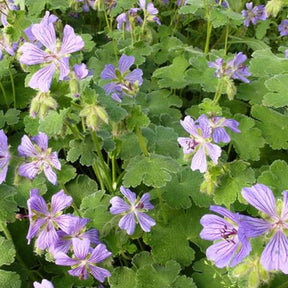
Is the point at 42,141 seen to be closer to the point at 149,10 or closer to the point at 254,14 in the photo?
the point at 149,10

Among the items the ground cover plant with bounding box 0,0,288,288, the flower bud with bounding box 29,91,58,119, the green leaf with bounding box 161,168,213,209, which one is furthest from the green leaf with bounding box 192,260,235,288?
the flower bud with bounding box 29,91,58,119

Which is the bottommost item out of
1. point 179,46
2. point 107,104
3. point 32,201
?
point 179,46

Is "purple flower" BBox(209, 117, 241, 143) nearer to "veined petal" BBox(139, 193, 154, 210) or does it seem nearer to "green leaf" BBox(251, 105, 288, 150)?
"veined petal" BBox(139, 193, 154, 210)

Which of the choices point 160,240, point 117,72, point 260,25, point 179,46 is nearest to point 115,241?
point 160,240

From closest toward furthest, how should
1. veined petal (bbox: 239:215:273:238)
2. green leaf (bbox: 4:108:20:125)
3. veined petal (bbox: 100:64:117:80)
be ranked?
1. veined petal (bbox: 239:215:273:238)
2. veined petal (bbox: 100:64:117:80)
3. green leaf (bbox: 4:108:20:125)

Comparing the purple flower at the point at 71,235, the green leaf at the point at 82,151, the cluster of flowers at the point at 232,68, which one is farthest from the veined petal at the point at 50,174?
the cluster of flowers at the point at 232,68

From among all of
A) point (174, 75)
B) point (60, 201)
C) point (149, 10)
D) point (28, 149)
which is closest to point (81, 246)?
point (60, 201)

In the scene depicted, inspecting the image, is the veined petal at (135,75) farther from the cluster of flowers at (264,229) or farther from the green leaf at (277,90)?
the cluster of flowers at (264,229)

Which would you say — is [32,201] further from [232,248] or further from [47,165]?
[232,248]
